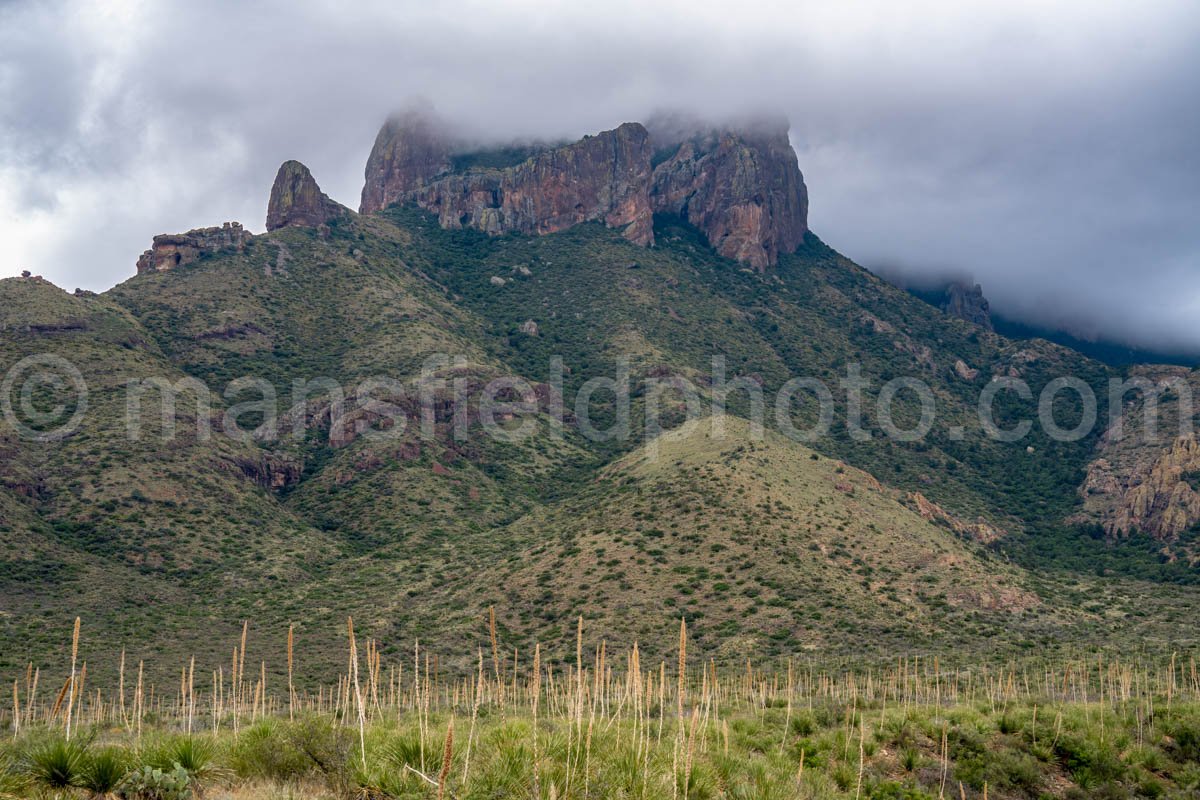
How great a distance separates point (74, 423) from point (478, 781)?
229ft

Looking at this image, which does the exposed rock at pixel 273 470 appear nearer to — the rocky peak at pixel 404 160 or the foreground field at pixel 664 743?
the foreground field at pixel 664 743

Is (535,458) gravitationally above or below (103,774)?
above

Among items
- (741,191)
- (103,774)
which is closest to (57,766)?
(103,774)

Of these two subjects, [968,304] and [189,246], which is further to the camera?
[968,304]

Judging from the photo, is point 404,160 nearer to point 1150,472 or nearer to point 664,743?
point 1150,472

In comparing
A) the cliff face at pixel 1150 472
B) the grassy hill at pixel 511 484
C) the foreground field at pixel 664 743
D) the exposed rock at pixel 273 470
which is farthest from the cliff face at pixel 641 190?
the foreground field at pixel 664 743

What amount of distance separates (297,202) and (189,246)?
2695 centimetres

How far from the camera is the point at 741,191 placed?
161 m

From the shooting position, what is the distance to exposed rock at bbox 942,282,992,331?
607 feet

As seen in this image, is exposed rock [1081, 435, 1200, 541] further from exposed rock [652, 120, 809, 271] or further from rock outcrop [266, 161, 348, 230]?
rock outcrop [266, 161, 348, 230]

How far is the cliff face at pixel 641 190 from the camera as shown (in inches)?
6093

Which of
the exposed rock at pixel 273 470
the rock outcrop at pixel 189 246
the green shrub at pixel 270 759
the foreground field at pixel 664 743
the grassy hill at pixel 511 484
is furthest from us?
the rock outcrop at pixel 189 246

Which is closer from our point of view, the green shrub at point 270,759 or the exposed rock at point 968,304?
the green shrub at point 270,759

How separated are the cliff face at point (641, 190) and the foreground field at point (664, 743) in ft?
398
